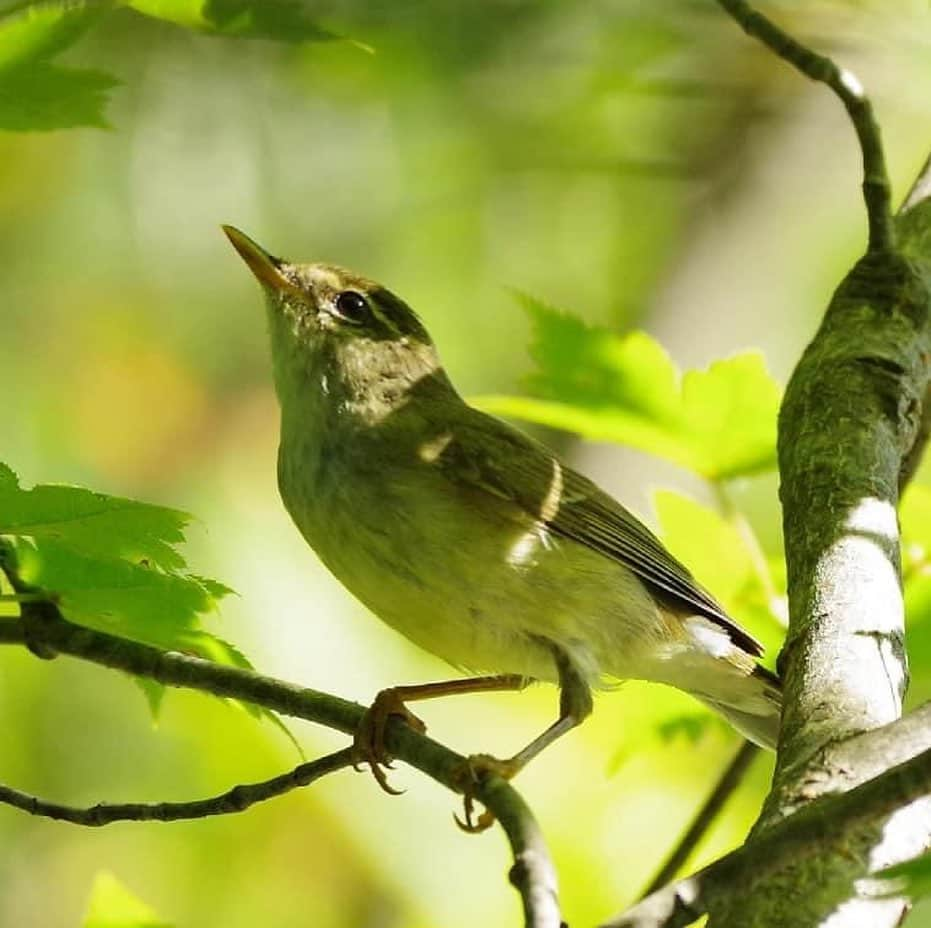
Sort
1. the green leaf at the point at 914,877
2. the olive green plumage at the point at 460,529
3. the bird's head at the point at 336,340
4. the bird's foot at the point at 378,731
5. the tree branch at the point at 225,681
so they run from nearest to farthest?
the green leaf at the point at 914,877 → the tree branch at the point at 225,681 → the bird's foot at the point at 378,731 → the olive green plumage at the point at 460,529 → the bird's head at the point at 336,340

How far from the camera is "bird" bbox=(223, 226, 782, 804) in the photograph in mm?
3648

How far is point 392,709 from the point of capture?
3.45 meters

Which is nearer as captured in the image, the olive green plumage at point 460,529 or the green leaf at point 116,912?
the green leaf at point 116,912

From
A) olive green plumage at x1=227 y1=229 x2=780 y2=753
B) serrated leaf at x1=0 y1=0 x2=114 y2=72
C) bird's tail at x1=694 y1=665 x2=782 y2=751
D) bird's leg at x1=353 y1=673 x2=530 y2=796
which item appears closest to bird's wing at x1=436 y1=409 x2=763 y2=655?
olive green plumage at x1=227 y1=229 x2=780 y2=753

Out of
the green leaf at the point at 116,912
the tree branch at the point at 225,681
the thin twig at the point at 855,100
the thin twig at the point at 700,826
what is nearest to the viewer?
the green leaf at the point at 116,912

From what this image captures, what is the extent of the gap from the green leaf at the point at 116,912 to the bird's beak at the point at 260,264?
6.65 feet

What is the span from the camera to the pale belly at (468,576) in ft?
11.9

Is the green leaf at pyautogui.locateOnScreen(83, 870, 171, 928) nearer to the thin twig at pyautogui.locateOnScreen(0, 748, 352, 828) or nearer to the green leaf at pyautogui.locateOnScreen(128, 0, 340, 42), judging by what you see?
the thin twig at pyautogui.locateOnScreen(0, 748, 352, 828)

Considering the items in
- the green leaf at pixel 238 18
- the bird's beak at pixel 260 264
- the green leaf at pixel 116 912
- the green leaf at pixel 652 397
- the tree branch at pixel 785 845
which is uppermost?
the green leaf at pixel 238 18

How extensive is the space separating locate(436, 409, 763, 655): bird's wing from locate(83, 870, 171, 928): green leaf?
151 cm

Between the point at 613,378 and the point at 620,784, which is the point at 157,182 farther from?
the point at 613,378

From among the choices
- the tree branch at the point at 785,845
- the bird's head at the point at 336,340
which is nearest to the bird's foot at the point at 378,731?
the bird's head at the point at 336,340

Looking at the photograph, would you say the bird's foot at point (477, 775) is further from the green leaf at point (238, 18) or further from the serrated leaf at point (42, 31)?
the serrated leaf at point (42, 31)

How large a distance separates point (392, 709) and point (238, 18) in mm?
1501
